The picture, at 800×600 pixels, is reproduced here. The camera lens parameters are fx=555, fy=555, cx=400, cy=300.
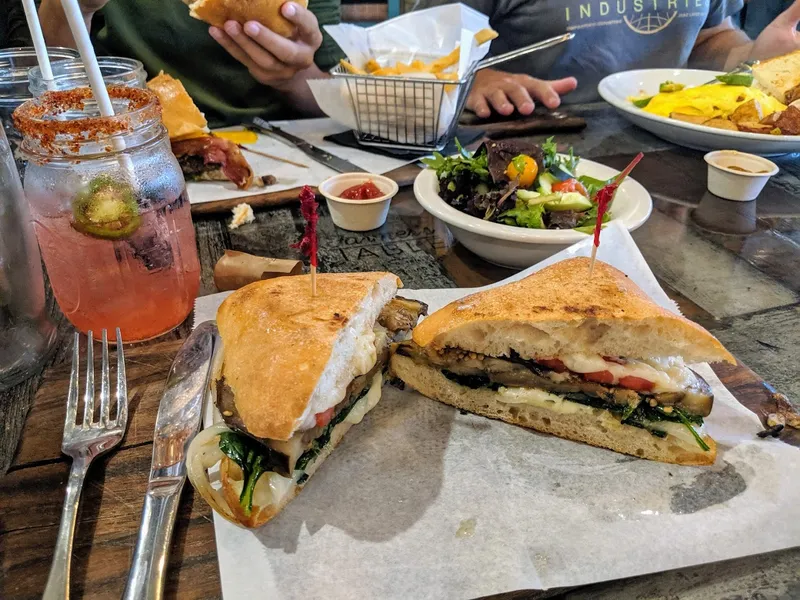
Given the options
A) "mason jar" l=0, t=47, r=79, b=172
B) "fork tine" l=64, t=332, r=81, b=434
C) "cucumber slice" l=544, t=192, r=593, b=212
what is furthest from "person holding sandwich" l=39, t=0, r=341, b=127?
"fork tine" l=64, t=332, r=81, b=434

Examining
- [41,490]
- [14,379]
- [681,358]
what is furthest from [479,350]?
[14,379]

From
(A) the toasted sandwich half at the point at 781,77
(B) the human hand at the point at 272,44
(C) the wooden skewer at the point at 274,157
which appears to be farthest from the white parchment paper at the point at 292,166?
(A) the toasted sandwich half at the point at 781,77

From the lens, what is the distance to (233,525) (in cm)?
136

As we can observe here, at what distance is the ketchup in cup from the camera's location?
273cm

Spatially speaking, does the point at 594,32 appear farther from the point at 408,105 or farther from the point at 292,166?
the point at 292,166

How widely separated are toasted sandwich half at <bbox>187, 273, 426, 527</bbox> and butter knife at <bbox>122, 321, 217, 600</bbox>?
9 cm

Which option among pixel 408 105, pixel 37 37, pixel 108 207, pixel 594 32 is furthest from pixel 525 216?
pixel 594 32

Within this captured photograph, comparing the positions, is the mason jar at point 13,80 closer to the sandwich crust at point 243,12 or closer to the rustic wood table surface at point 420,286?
the sandwich crust at point 243,12

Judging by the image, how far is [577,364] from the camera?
1741 millimetres

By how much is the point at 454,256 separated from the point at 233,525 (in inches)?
62.1

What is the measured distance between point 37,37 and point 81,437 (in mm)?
1217

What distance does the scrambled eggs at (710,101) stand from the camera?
3811 mm

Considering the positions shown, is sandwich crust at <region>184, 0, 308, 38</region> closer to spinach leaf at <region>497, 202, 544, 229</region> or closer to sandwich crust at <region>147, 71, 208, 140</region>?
sandwich crust at <region>147, 71, 208, 140</region>

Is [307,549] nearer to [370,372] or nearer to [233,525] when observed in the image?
[233,525]
